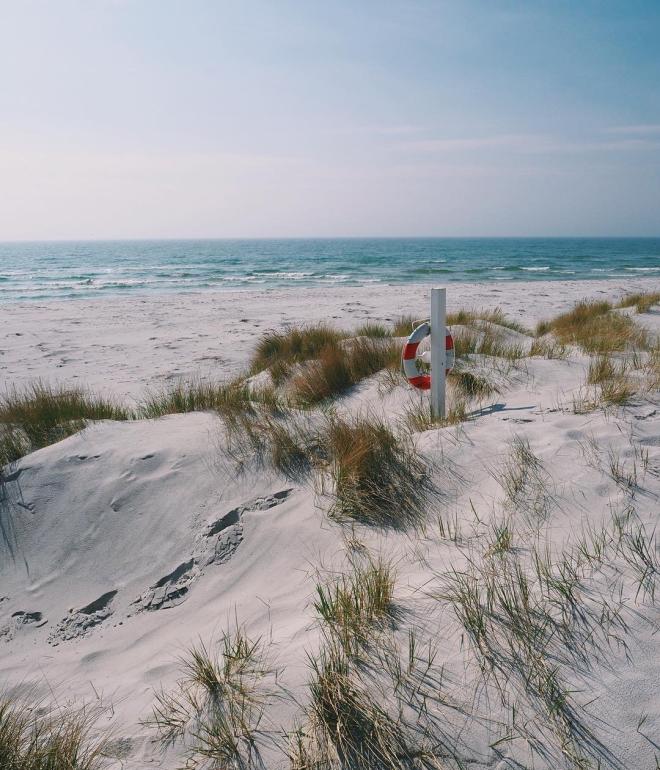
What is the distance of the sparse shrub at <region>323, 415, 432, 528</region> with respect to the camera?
3.13m

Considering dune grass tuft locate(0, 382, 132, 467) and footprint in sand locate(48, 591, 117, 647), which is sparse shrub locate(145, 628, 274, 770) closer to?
footprint in sand locate(48, 591, 117, 647)

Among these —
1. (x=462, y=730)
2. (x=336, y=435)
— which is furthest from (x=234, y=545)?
(x=462, y=730)

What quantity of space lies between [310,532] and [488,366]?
321 centimetres

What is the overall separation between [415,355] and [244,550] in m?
2.16

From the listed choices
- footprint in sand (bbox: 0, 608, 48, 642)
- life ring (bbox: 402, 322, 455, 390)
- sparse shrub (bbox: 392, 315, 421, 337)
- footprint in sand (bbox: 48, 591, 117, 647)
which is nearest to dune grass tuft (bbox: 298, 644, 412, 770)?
footprint in sand (bbox: 48, 591, 117, 647)

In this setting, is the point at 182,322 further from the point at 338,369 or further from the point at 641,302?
the point at 641,302

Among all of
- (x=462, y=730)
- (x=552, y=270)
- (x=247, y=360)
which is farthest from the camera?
(x=552, y=270)

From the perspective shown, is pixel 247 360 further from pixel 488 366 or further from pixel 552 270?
pixel 552 270

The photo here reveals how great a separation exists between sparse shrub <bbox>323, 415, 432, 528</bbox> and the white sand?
0.11m

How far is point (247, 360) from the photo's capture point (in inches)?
329

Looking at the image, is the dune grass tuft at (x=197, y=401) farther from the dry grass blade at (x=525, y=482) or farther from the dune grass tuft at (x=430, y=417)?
the dry grass blade at (x=525, y=482)

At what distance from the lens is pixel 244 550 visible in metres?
3.17

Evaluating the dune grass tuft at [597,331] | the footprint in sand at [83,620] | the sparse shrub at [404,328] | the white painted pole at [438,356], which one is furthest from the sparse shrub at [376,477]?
the sparse shrub at [404,328]

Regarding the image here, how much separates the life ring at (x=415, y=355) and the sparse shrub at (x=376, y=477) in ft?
2.86
